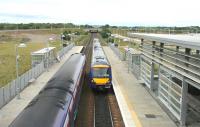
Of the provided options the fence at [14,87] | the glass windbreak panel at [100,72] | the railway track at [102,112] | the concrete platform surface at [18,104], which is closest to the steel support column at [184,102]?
the railway track at [102,112]

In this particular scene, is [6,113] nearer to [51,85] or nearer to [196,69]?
[51,85]

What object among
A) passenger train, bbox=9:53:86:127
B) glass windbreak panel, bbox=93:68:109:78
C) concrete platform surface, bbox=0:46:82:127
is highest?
passenger train, bbox=9:53:86:127

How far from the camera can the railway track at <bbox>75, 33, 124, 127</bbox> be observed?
67.2 ft

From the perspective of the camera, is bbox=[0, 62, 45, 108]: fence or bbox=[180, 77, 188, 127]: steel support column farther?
bbox=[0, 62, 45, 108]: fence

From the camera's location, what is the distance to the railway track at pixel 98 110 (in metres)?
20.5

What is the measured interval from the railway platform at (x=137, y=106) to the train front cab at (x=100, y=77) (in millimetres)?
969

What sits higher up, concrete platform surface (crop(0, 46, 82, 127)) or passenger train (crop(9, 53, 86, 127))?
passenger train (crop(9, 53, 86, 127))

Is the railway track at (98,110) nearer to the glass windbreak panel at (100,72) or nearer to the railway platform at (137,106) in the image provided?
the railway platform at (137,106)

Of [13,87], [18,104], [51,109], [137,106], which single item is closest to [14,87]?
[13,87]

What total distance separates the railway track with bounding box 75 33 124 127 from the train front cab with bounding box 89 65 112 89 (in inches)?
37.0

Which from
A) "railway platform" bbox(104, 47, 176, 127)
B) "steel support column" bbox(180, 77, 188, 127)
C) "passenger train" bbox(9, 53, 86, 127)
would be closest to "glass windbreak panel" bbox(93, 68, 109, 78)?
"railway platform" bbox(104, 47, 176, 127)

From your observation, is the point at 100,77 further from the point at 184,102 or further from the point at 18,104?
the point at 184,102

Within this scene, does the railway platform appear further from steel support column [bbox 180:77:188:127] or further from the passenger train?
the passenger train

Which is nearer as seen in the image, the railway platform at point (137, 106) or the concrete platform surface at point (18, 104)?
the railway platform at point (137, 106)
